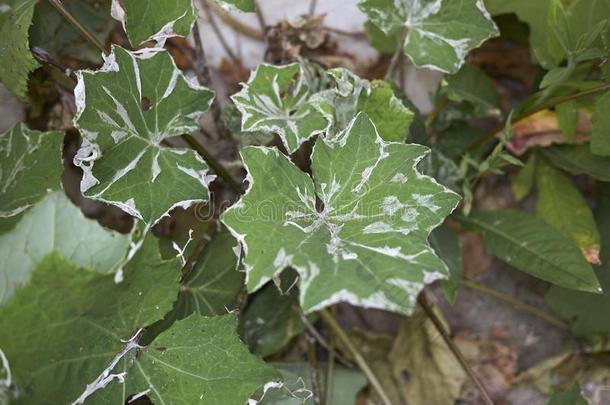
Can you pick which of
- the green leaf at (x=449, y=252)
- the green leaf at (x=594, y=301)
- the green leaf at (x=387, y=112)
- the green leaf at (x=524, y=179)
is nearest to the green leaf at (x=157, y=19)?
the green leaf at (x=387, y=112)

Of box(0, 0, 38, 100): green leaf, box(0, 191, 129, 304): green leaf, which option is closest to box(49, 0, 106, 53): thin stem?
box(0, 0, 38, 100): green leaf

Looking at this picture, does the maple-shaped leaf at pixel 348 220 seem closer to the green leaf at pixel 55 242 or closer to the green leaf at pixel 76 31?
the green leaf at pixel 55 242

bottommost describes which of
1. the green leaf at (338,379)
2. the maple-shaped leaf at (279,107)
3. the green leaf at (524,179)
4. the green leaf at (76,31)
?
the green leaf at (338,379)

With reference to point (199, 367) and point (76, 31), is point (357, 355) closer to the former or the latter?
point (199, 367)

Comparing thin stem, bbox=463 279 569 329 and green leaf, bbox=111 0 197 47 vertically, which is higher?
green leaf, bbox=111 0 197 47

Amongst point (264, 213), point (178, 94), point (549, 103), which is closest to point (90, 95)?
point (178, 94)

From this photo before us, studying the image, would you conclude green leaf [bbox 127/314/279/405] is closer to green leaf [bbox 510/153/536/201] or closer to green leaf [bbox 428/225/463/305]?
green leaf [bbox 428/225/463/305]
